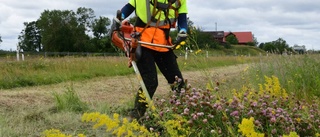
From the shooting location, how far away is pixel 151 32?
4.63m

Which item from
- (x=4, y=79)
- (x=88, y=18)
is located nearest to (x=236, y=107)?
(x=4, y=79)

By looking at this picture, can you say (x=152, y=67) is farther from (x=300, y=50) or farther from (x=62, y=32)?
(x=62, y=32)

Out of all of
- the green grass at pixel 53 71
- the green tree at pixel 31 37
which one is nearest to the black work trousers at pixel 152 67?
the green grass at pixel 53 71

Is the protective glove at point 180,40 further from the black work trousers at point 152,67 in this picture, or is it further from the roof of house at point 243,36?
the roof of house at point 243,36

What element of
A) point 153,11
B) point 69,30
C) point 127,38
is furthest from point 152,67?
point 69,30

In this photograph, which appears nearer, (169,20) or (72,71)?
(169,20)

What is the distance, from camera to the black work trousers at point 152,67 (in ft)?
15.4

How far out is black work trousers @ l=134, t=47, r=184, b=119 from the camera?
4.71 metres

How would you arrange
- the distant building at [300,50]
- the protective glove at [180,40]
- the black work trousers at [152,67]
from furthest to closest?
1. the distant building at [300,50]
2. the black work trousers at [152,67]
3. the protective glove at [180,40]

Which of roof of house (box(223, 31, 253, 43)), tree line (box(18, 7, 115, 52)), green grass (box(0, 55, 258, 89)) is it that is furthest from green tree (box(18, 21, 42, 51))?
green grass (box(0, 55, 258, 89))

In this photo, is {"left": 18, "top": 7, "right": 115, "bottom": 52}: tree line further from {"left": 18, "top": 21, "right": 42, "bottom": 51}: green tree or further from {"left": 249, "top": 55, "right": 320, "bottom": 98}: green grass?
{"left": 249, "top": 55, "right": 320, "bottom": 98}: green grass

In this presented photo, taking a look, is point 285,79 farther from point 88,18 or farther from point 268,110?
point 88,18

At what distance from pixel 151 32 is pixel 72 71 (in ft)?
32.2

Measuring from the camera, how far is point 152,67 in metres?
4.73
